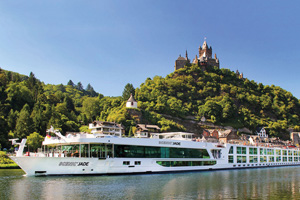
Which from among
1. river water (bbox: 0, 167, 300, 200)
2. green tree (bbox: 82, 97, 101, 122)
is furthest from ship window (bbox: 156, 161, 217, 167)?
green tree (bbox: 82, 97, 101, 122)

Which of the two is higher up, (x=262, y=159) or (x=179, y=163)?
(x=179, y=163)

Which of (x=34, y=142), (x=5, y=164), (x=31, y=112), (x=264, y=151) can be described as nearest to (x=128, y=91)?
(x=31, y=112)

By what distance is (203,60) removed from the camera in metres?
121

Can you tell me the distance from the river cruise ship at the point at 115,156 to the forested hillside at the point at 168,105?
27461 millimetres

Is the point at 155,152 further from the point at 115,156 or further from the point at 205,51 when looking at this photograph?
the point at 205,51

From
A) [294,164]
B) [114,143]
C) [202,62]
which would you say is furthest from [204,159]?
[202,62]

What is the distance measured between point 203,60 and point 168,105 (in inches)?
1588

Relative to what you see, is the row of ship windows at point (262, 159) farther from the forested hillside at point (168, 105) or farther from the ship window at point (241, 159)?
the forested hillside at point (168, 105)

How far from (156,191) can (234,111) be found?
265 ft

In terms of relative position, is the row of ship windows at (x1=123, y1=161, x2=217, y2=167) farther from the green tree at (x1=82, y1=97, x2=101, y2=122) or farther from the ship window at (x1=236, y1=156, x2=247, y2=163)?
the green tree at (x1=82, y1=97, x2=101, y2=122)

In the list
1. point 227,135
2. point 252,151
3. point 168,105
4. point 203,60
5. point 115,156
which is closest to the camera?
point 115,156

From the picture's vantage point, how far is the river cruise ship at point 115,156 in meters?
33.1

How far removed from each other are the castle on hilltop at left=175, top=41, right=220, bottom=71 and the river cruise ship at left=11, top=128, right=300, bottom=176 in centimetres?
7052

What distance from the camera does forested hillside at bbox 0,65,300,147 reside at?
72.2m
